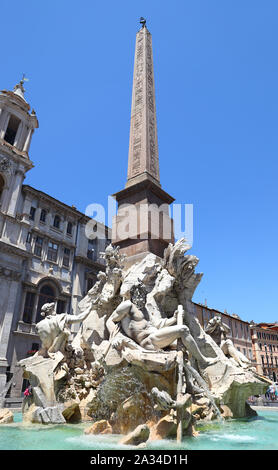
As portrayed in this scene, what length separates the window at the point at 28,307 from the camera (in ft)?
73.3

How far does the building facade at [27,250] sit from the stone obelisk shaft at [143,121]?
14.3 metres

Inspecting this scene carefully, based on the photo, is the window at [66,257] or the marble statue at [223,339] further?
the window at [66,257]

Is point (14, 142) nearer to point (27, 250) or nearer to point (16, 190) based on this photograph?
point (16, 190)

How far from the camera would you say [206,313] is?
31.7m

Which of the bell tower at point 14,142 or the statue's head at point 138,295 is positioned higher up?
the bell tower at point 14,142

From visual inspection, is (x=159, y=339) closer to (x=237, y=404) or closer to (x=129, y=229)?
(x=237, y=404)

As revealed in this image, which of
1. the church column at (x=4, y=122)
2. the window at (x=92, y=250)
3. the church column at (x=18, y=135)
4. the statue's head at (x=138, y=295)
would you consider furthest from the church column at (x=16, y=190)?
the statue's head at (x=138, y=295)

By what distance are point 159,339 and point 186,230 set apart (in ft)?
16.6

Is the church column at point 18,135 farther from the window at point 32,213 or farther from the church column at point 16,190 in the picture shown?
the window at point 32,213

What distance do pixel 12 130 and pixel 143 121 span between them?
64.7 ft

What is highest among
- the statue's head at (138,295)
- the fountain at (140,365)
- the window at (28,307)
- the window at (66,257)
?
the window at (66,257)

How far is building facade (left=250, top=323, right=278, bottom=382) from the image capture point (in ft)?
145

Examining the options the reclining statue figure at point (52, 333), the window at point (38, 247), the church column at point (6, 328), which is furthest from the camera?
the window at point (38, 247)

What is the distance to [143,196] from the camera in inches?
384
